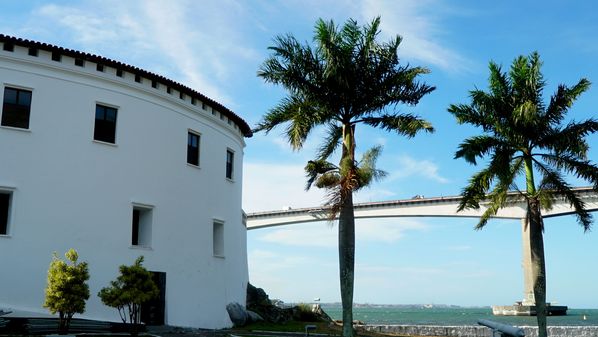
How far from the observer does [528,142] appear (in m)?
22.7

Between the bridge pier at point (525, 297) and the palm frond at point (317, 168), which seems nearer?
the palm frond at point (317, 168)

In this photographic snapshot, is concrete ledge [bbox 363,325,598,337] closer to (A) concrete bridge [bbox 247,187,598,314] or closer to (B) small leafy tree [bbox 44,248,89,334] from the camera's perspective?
(B) small leafy tree [bbox 44,248,89,334]

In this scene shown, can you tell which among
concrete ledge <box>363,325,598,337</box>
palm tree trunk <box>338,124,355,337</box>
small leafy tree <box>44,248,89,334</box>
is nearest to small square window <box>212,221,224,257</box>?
palm tree trunk <box>338,124,355,337</box>

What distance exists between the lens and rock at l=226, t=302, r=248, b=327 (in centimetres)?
2809

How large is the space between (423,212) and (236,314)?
174 ft

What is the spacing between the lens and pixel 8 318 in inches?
747

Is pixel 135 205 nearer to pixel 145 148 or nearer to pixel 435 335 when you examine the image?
pixel 145 148

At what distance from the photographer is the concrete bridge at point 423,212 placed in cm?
6896

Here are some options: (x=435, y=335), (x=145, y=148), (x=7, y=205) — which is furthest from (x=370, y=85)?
(x=435, y=335)

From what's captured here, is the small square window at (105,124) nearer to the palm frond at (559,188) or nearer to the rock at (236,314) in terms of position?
the rock at (236,314)

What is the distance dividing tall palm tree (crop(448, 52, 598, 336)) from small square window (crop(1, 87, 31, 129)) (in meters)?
14.7

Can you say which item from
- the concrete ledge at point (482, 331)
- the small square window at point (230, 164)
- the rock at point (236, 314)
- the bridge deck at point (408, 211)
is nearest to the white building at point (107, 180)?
the rock at point (236, 314)

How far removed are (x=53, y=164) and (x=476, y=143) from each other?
47.3ft

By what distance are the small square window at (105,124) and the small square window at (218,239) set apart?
22.3 feet
